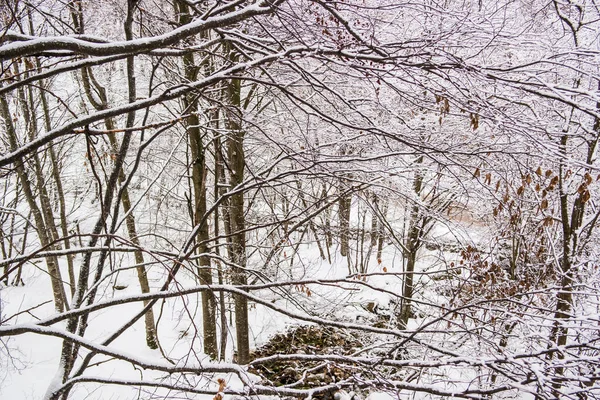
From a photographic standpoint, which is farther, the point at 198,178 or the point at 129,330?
the point at 129,330

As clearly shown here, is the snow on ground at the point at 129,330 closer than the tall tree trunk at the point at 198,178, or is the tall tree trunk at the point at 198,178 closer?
the tall tree trunk at the point at 198,178

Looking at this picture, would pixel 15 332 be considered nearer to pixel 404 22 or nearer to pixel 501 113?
pixel 501 113

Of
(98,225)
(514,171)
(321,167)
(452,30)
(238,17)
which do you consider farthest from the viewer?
(321,167)

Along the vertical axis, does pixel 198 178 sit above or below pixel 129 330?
above

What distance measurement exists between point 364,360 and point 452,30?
2.17 meters

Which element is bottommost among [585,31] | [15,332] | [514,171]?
[15,332]

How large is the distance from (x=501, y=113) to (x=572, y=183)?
18.8 ft

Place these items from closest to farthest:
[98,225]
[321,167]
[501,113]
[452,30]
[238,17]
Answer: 1. [238,17]
2. [501,113]
3. [452,30]
4. [98,225]
5. [321,167]

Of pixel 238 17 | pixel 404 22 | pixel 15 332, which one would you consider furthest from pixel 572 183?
pixel 15 332

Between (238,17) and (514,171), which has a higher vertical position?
(238,17)

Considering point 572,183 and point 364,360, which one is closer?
point 364,360

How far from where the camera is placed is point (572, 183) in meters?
6.40

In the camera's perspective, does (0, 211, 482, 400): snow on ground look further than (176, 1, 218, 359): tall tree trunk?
Yes

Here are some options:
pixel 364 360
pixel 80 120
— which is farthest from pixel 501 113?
pixel 80 120
